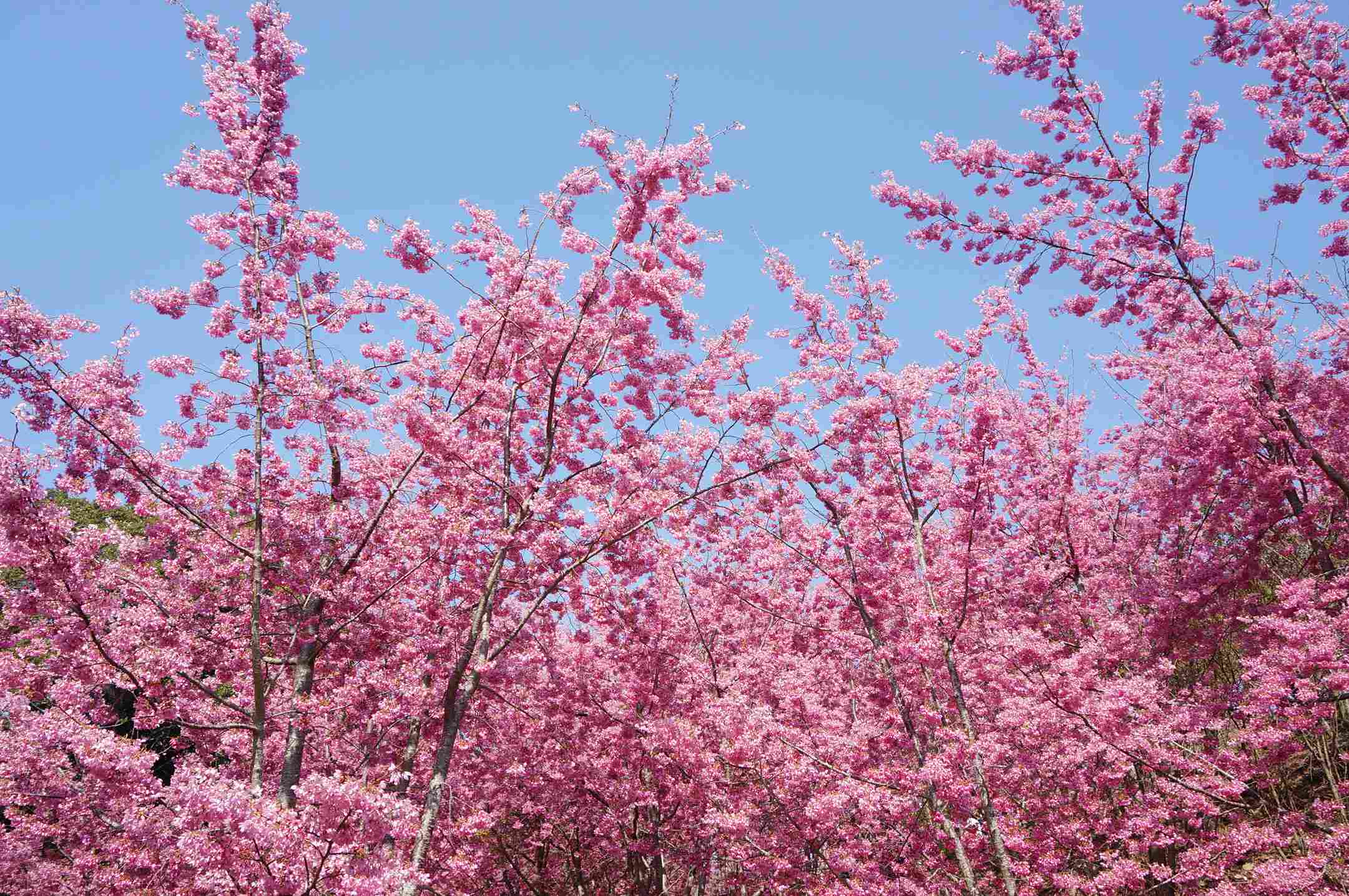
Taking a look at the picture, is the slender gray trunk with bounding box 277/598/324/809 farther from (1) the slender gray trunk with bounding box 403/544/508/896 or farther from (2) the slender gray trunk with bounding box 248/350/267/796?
(1) the slender gray trunk with bounding box 403/544/508/896

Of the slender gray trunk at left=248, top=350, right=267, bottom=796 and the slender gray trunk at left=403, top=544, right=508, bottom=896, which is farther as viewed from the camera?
the slender gray trunk at left=403, top=544, right=508, bottom=896

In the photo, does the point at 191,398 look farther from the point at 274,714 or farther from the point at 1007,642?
the point at 1007,642

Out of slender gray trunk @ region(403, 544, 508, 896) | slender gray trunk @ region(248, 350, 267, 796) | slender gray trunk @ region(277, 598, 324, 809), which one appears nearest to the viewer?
slender gray trunk @ region(248, 350, 267, 796)

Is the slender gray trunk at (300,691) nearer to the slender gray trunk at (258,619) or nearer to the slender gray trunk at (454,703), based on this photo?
the slender gray trunk at (258,619)

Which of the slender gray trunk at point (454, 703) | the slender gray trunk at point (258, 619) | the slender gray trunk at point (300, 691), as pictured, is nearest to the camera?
the slender gray trunk at point (258, 619)

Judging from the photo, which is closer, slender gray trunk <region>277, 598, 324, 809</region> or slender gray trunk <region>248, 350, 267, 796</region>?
slender gray trunk <region>248, 350, 267, 796</region>

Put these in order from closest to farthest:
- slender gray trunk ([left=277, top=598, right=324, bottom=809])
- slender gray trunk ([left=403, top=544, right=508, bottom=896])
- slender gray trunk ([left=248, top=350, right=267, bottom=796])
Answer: slender gray trunk ([left=248, top=350, right=267, bottom=796])
slender gray trunk ([left=403, top=544, right=508, bottom=896])
slender gray trunk ([left=277, top=598, right=324, bottom=809])

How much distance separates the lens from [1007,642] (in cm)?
971

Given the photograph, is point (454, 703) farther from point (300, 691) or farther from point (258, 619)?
point (258, 619)

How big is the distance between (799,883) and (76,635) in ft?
32.5

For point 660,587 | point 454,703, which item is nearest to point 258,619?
point 454,703

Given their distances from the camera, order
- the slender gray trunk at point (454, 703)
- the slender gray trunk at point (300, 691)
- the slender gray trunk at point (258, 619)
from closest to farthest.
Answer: the slender gray trunk at point (258, 619)
the slender gray trunk at point (454, 703)
the slender gray trunk at point (300, 691)

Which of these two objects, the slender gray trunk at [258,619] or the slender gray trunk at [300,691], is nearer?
the slender gray trunk at [258,619]

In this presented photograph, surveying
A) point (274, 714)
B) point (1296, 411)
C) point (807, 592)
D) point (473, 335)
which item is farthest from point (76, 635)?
point (1296, 411)
